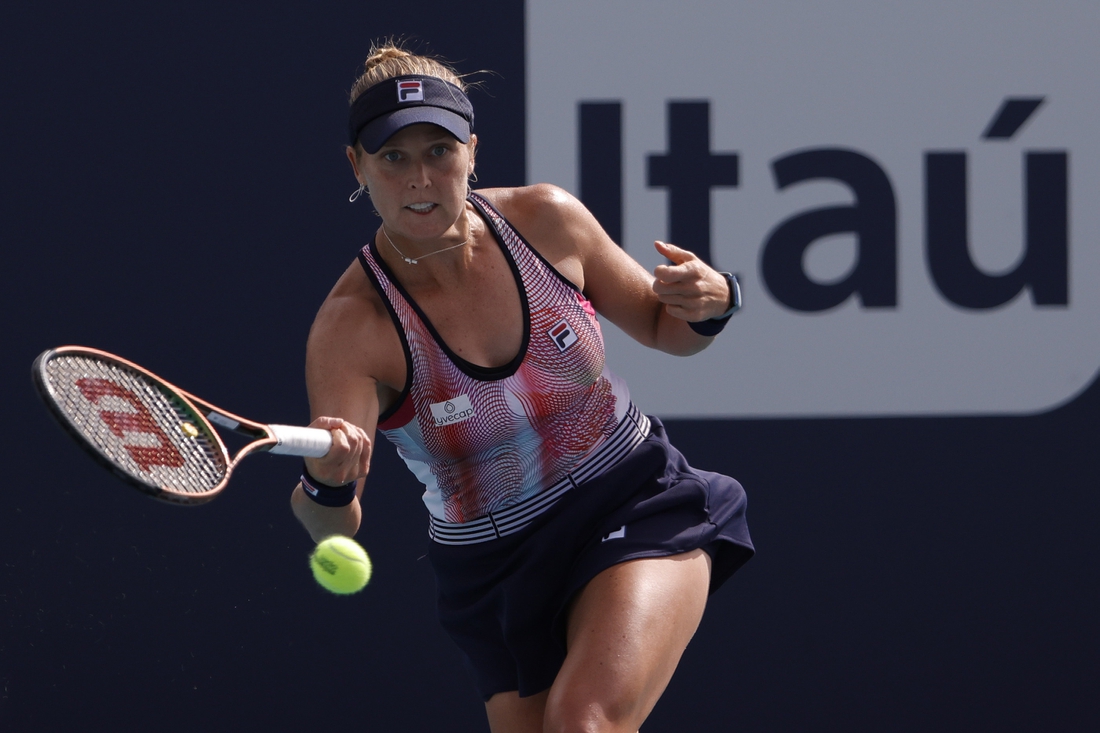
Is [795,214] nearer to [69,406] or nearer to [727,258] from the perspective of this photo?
[727,258]

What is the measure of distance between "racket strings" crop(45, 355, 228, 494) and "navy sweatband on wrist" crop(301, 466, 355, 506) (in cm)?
24

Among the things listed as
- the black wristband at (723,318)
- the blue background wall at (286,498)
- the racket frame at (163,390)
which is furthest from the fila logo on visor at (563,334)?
the blue background wall at (286,498)

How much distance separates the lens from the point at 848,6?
3441 millimetres

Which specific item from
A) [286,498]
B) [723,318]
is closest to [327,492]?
[723,318]

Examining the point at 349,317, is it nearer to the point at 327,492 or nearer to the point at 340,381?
the point at 340,381

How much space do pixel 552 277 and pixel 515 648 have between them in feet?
2.32

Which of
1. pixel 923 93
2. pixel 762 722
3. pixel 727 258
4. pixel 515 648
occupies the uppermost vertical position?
pixel 923 93

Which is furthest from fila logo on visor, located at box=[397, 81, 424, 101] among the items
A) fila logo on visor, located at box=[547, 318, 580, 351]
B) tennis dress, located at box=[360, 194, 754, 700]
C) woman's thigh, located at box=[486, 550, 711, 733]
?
woman's thigh, located at box=[486, 550, 711, 733]

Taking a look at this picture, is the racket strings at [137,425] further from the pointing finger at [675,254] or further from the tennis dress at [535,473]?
the pointing finger at [675,254]

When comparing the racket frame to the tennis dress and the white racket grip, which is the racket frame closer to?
the white racket grip

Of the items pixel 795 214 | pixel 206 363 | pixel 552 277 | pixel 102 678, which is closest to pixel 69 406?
pixel 552 277

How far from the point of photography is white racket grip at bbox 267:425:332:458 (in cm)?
189

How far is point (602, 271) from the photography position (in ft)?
8.30

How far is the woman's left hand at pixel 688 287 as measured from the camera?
7.31 ft
